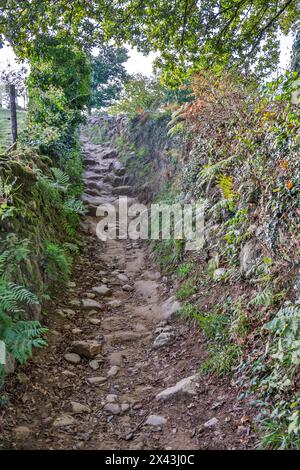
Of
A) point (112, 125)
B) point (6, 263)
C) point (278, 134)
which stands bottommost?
point (6, 263)

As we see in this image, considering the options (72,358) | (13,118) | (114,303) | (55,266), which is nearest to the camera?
(72,358)

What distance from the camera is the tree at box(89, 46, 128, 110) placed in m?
23.3

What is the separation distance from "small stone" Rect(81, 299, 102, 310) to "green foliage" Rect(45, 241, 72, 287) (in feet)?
1.68

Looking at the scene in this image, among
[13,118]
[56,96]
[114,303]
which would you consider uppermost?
[56,96]

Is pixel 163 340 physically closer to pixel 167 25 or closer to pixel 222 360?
pixel 222 360

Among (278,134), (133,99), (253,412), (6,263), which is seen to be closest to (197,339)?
(253,412)

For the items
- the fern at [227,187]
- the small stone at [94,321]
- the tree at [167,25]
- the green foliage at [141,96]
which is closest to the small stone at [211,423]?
the small stone at [94,321]

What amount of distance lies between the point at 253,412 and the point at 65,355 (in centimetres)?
217

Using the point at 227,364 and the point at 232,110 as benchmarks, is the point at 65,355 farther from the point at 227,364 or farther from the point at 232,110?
the point at 232,110

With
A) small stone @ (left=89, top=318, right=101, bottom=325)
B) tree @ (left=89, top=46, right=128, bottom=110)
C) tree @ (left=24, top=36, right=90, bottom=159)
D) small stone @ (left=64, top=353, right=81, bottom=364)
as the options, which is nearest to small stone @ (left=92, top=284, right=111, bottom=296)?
small stone @ (left=89, top=318, right=101, bottom=325)

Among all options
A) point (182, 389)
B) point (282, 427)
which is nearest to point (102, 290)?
point (182, 389)

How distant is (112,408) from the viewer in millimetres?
3393

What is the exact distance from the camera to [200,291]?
486 centimetres

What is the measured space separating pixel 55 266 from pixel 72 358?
171 centimetres
